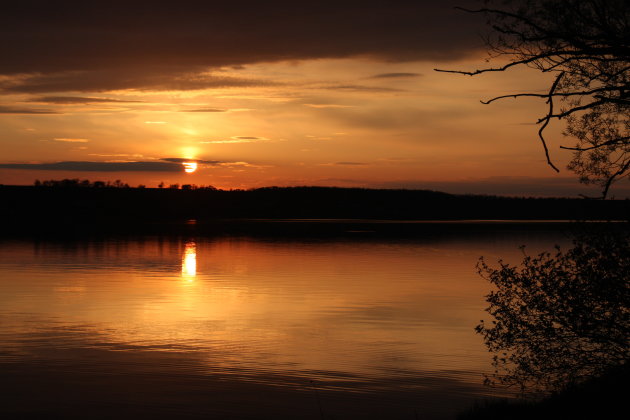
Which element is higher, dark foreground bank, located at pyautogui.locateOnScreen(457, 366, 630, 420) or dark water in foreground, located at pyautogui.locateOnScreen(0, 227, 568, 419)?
dark foreground bank, located at pyautogui.locateOnScreen(457, 366, 630, 420)

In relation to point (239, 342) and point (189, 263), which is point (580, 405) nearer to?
point (239, 342)

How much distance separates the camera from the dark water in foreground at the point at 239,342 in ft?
52.9

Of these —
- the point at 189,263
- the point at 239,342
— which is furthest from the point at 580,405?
the point at 189,263

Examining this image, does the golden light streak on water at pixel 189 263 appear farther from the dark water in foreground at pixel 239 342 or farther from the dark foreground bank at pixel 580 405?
the dark foreground bank at pixel 580 405

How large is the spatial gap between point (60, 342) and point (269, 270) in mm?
25237

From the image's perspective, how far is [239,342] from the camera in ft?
75.9

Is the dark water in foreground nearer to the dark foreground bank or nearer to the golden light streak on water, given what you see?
the golden light streak on water

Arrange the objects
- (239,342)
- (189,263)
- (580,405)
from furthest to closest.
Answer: (189,263), (239,342), (580,405)

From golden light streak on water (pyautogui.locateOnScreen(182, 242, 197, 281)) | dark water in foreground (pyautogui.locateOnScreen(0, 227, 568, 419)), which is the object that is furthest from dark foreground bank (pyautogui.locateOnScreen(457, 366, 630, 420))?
golden light streak on water (pyautogui.locateOnScreen(182, 242, 197, 281))

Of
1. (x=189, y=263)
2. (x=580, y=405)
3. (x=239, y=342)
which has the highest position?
(x=580, y=405)

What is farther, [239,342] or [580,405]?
[239,342]

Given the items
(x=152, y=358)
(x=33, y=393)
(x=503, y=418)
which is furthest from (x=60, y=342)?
A: (x=503, y=418)

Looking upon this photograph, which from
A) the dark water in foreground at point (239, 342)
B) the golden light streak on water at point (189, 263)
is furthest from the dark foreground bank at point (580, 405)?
the golden light streak on water at point (189, 263)

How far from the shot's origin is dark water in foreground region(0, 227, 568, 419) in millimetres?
16125
